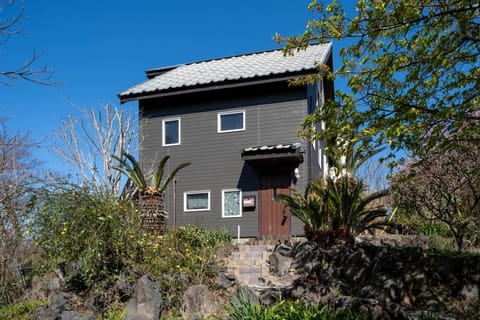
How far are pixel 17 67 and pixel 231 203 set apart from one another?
35.3 ft

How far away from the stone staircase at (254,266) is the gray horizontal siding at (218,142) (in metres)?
2.83

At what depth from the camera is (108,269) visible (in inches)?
349

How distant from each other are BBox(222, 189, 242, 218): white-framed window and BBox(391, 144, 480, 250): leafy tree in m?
4.90

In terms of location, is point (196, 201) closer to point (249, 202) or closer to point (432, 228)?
point (249, 202)

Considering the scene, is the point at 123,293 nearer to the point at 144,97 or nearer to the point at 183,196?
the point at 183,196

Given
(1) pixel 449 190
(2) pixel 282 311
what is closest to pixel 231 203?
(1) pixel 449 190

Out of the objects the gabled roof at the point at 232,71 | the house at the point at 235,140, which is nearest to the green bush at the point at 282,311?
the house at the point at 235,140

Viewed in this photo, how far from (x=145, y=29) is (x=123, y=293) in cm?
757

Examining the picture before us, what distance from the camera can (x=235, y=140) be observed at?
15672mm

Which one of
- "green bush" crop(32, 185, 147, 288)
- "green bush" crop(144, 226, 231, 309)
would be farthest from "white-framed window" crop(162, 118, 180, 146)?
"green bush" crop(32, 185, 147, 288)

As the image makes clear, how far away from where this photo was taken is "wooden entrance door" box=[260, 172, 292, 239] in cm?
1471

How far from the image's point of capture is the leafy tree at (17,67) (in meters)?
5.01

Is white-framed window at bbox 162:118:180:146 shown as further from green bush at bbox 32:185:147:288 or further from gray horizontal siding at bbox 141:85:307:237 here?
green bush at bbox 32:185:147:288

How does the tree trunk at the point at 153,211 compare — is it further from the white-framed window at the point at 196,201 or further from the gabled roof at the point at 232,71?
the gabled roof at the point at 232,71
